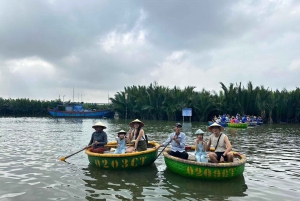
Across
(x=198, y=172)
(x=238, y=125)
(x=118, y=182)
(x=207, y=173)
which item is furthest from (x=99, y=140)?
(x=238, y=125)

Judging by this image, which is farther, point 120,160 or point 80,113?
point 80,113

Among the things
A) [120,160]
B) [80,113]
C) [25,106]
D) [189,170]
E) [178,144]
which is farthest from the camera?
[25,106]

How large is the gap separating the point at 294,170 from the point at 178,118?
121 ft

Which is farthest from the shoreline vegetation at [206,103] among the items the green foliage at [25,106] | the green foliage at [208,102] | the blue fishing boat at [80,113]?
the green foliage at [25,106]

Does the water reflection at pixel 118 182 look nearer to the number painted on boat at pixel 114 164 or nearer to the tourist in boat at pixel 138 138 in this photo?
the number painted on boat at pixel 114 164

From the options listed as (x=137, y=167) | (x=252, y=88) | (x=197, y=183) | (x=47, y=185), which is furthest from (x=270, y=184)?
(x=252, y=88)

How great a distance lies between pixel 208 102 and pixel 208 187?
35.7 meters

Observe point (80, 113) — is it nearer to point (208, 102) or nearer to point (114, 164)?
point (208, 102)

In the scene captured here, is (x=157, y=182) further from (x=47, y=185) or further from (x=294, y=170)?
(x=294, y=170)

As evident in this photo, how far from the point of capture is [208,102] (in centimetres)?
4212

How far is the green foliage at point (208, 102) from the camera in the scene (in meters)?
39.1

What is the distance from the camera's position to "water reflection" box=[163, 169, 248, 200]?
6.73 m

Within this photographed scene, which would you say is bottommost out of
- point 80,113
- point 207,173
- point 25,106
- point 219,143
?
point 207,173

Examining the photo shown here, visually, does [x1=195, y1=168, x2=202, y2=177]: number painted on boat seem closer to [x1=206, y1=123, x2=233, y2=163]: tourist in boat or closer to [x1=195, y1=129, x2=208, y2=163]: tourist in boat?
[x1=206, y1=123, x2=233, y2=163]: tourist in boat
